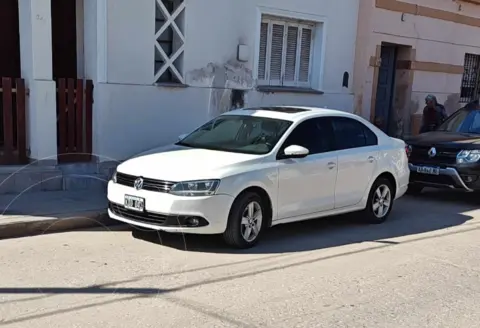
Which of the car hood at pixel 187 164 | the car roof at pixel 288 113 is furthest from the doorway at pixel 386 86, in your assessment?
the car hood at pixel 187 164

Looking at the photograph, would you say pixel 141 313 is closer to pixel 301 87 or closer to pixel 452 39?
pixel 301 87

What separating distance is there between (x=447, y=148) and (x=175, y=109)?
4.79m

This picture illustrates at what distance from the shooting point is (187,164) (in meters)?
6.29

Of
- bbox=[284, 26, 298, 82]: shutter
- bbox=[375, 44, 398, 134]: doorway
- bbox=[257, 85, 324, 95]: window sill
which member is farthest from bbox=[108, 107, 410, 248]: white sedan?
bbox=[375, 44, 398, 134]: doorway

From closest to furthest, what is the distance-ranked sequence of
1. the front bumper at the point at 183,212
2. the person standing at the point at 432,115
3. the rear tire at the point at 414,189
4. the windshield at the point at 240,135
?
the front bumper at the point at 183,212, the windshield at the point at 240,135, the rear tire at the point at 414,189, the person standing at the point at 432,115

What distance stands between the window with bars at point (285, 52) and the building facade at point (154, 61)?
22mm

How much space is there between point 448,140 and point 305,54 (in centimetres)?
408

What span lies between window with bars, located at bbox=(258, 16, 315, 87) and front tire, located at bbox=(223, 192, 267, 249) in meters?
5.99

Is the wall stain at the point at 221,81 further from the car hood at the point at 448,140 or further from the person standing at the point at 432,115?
the person standing at the point at 432,115

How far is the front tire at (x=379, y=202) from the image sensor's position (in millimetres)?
8000

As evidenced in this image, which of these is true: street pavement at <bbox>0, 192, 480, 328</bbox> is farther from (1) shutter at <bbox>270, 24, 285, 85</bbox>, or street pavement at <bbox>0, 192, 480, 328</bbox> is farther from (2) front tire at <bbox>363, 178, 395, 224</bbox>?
(1) shutter at <bbox>270, 24, 285, 85</bbox>

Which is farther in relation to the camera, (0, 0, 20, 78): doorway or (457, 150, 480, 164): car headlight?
(0, 0, 20, 78): doorway

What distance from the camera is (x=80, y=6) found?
9.66 metres

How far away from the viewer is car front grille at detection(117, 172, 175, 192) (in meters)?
6.05
